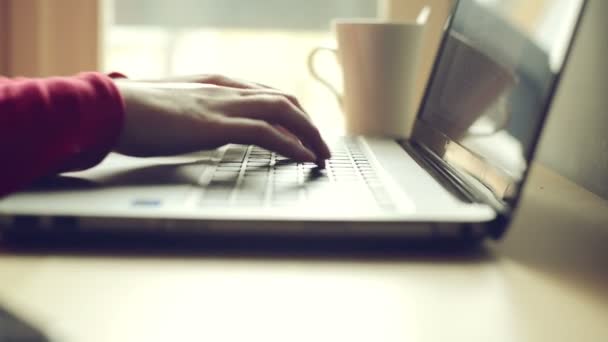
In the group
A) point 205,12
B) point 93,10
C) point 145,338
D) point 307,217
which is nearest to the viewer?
point 145,338

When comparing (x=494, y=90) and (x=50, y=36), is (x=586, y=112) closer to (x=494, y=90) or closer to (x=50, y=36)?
(x=494, y=90)

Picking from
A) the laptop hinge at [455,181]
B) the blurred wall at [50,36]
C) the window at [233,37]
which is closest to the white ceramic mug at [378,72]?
the laptop hinge at [455,181]

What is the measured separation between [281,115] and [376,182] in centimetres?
12

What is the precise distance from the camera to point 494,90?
0.66 meters

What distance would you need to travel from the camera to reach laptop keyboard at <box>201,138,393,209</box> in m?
0.53

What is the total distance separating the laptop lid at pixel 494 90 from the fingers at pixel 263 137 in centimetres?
14

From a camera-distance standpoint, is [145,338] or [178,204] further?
[178,204]

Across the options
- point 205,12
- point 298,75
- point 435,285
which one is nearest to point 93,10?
point 205,12

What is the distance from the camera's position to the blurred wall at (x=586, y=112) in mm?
748

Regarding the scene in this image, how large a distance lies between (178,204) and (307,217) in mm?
94

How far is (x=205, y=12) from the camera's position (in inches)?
50.2

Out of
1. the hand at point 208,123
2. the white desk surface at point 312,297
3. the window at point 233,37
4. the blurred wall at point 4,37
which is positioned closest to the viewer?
the white desk surface at point 312,297

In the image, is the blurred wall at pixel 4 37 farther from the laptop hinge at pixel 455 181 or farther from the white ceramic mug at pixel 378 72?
the laptop hinge at pixel 455 181

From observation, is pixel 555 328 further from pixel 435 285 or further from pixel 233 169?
pixel 233 169
